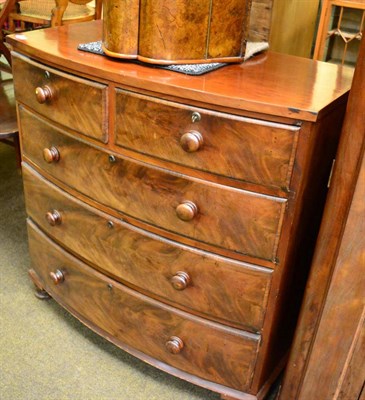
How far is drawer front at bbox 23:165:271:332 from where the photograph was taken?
3.88 feet

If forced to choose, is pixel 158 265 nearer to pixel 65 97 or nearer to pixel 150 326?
pixel 150 326

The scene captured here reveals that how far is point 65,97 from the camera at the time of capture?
1.26 m

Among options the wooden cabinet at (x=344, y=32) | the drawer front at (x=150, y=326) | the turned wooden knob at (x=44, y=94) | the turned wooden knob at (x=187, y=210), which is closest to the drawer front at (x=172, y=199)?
the turned wooden knob at (x=187, y=210)

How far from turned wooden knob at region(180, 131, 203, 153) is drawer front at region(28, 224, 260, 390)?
48 cm

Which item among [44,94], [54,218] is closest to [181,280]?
[54,218]

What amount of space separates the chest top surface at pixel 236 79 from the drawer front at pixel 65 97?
3cm

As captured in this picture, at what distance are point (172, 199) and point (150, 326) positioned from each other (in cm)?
42

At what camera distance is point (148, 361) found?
145 centimetres

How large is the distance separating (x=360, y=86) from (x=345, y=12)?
237cm

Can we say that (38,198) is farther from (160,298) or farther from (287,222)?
(287,222)

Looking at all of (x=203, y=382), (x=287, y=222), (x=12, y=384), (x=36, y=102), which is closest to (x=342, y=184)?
(x=287, y=222)

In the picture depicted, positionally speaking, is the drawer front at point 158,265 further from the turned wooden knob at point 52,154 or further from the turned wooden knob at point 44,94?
the turned wooden knob at point 44,94

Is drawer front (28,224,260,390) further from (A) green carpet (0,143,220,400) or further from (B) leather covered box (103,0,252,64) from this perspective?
(B) leather covered box (103,0,252,64)

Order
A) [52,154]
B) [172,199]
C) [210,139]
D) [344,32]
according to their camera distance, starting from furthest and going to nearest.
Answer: [344,32] → [52,154] → [172,199] → [210,139]
